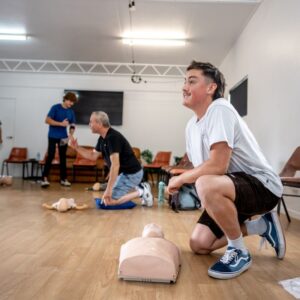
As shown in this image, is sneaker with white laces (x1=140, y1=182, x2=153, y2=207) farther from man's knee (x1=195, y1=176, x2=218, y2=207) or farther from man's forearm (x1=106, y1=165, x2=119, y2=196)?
man's knee (x1=195, y1=176, x2=218, y2=207)

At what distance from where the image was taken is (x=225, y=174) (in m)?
1.71

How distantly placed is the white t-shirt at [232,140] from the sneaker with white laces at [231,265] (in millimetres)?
365

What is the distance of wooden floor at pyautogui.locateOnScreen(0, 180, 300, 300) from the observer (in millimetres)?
1353

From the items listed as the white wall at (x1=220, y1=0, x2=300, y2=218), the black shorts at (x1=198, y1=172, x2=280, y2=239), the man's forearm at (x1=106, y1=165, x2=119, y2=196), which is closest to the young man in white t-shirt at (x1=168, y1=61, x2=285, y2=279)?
the black shorts at (x1=198, y1=172, x2=280, y2=239)

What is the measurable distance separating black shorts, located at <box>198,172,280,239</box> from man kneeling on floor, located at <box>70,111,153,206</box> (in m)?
1.77

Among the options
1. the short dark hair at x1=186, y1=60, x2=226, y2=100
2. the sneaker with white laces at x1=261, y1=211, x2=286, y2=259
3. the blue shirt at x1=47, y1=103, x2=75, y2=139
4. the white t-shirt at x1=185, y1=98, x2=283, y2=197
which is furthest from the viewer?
the blue shirt at x1=47, y1=103, x2=75, y2=139

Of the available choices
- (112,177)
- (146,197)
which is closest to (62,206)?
(112,177)

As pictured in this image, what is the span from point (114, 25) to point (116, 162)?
11.8 feet

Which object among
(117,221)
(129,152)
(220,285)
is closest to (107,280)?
(220,285)

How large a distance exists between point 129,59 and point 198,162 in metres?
6.57

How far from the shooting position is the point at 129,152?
3725 millimetres

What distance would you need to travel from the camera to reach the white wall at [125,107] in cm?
889

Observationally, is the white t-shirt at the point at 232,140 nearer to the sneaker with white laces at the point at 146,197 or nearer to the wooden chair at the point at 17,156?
the sneaker with white laces at the point at 146,197

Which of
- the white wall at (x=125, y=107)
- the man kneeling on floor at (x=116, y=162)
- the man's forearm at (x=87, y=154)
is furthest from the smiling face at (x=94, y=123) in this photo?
the white wall at (x=125, y=107)
